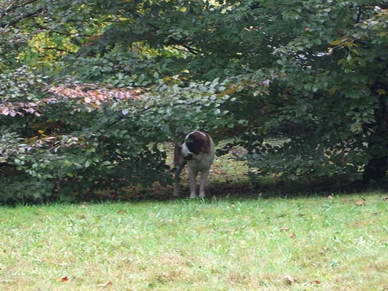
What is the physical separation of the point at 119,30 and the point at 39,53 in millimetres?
3931

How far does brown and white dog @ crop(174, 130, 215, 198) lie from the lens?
13836 mm

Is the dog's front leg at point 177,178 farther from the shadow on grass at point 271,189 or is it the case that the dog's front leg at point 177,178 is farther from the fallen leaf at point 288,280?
the fallen leaf at point 288,280

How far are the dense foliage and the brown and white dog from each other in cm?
31

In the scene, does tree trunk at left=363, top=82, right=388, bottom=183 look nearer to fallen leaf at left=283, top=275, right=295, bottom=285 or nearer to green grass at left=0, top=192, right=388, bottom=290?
green grass at left=0, top=192, right=388, bottom=290

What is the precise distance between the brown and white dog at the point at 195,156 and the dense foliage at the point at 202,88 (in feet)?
1.02

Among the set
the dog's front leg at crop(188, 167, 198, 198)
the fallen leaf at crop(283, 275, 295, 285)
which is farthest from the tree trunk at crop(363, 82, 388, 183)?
the fallen leaf at crop(283, 275, 295, 285)

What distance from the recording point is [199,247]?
8.49m

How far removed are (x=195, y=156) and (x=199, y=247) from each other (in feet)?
18.1

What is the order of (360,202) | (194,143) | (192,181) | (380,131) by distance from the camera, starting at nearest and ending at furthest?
(360,202) < (380,131) < (194,143) < (192,181)

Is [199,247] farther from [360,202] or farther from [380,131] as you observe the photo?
[380,131]

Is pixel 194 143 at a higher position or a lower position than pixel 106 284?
higher

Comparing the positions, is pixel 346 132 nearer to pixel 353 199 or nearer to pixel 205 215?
pixel 353 199

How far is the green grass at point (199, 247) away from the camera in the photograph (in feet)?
23.4

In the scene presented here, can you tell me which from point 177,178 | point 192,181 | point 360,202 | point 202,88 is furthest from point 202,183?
point 360,202
